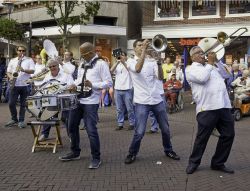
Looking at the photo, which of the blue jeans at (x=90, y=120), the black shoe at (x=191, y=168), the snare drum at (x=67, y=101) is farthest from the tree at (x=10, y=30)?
the black shoe at (x=191, y=168)

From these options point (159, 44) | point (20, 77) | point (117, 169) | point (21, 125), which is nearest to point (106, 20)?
point (20, 77)

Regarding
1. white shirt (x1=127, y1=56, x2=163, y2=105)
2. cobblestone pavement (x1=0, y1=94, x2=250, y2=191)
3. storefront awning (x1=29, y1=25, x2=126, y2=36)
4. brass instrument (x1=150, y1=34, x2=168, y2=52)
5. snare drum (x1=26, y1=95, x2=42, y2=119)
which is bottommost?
cobblestone pavement (x1=0, y1=94, x2=250, y2=191)

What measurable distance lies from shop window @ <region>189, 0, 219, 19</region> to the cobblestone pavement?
13.7 m

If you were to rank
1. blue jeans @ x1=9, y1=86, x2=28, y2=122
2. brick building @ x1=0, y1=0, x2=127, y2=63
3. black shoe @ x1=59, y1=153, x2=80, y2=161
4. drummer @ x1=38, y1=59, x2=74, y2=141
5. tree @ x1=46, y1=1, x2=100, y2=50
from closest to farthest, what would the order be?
black shoe @ x1=59, y1=153, x2=80, y2=161 < drummer @ x1=38, y1=59, x2=74, y2=141 < blue jeans @ x1=9, y1=86, x2=28, y2=122 < tree @ x1=46, y1=1, x2=100, y2=50 < brick building @ x1=0, y1=0, x2=127, y2=63

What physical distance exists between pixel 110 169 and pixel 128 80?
154 inches

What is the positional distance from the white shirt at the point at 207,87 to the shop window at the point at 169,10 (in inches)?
671

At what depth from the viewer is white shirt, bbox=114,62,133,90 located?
1032 centimetres

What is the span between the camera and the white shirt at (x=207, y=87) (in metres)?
6.23

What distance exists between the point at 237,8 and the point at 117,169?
54.9 ft

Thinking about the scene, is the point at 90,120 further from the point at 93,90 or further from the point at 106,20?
the point at 106,20

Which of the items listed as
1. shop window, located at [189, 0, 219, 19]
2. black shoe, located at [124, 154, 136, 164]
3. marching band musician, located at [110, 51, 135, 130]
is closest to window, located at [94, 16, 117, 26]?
shop window, located at [189, 0, 219, 19]

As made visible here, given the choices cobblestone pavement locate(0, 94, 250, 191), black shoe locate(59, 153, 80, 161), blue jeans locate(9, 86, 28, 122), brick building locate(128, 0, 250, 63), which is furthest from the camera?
brick building locate(128, 0, 250, 63)

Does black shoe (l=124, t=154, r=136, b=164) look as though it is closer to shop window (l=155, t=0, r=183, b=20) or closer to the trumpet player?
the trumpet player

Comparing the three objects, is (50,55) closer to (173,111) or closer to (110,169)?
(110,169)
